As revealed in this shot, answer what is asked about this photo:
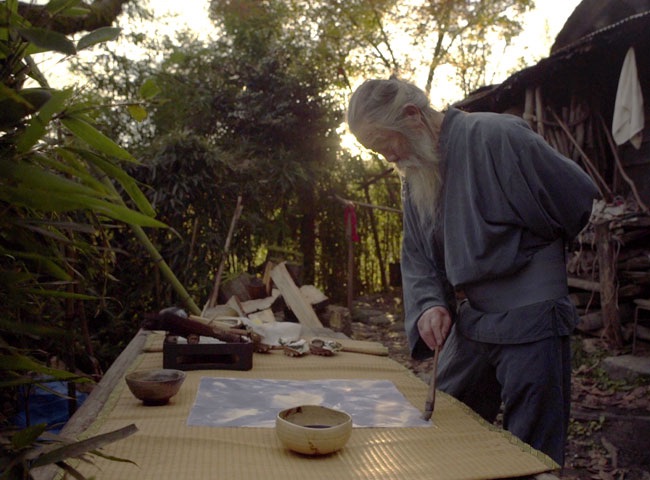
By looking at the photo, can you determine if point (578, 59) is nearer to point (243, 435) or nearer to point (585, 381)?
point (585, 381)

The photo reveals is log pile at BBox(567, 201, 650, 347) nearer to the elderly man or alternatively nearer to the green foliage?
the elderly man

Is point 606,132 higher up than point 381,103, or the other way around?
point 606,132

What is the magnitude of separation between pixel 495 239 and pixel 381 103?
0.65 meters

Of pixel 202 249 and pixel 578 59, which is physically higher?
pixel 578 59

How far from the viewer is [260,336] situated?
2.92m

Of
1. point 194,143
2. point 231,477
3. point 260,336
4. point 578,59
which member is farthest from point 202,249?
point 231,477

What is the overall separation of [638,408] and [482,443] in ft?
11.8

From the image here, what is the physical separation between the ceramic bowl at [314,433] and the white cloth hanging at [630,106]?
473cm

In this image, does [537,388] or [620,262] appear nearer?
[537,388]

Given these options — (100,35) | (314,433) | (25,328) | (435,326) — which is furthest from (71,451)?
(435,326)

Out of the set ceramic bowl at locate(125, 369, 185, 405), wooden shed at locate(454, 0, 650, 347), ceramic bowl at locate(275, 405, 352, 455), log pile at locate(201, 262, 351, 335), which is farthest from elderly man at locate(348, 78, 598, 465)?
wooden shed at locate(454, 0, 650, 347)

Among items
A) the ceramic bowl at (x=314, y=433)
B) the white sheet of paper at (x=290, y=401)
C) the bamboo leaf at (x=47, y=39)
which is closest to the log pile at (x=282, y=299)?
the white sheet of paper at (x=290, y=401)

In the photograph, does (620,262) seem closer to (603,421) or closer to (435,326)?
(603,421)

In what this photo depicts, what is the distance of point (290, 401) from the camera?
1990 millimetres
